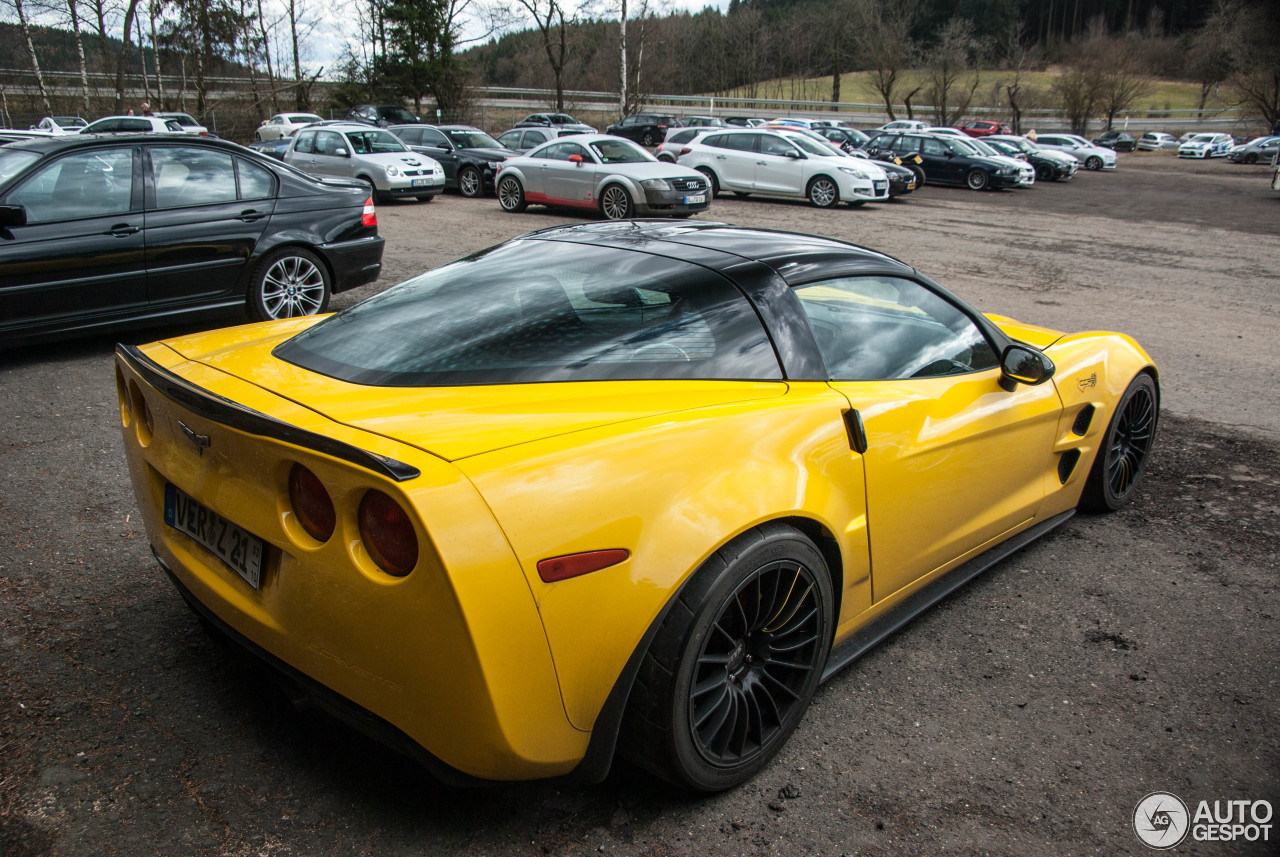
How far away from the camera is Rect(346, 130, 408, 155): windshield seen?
17641mm

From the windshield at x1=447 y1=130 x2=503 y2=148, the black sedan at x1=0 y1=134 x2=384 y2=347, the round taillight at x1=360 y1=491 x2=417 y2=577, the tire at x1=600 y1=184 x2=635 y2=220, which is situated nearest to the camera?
the round taillight at x1=360 y1=491 x2=417 y2=577

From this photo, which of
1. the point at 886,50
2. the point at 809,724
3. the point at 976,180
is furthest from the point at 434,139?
the point at 886,50

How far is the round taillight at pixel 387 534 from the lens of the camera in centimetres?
166

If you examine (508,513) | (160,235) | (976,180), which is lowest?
(508,513)

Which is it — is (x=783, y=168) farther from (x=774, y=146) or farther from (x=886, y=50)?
(x=886, y=50)

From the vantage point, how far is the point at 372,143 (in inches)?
701

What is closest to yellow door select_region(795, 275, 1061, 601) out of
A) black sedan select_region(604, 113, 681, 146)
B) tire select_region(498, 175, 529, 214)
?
tire select_region(498, 175, 529, 214)

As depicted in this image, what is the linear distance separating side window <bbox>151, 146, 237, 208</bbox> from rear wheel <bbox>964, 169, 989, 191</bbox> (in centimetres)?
2212

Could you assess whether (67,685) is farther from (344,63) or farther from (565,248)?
(344,63)

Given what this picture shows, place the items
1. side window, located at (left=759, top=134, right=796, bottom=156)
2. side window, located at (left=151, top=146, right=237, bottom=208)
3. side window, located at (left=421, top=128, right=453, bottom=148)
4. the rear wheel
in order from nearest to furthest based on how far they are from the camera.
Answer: side window, located at (left=151, top=146, right=237, bottom=208) → side window, located at (left=759, top=134, right=796, bottom=156) → side window, located at (left=421, top=128, right=453, bottom=148) → the rear wheel

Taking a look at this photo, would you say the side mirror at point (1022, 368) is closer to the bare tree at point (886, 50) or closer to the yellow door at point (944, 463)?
the yellow door at point (944, 463)

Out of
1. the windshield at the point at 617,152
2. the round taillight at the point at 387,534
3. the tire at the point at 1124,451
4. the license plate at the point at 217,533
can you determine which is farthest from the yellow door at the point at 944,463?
the windshield at the point at 617,152

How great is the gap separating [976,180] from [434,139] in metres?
14.8

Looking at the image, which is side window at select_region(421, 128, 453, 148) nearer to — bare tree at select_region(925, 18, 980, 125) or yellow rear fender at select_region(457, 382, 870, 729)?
yellow rear fender at select_region(457, 382, 870, 729)
